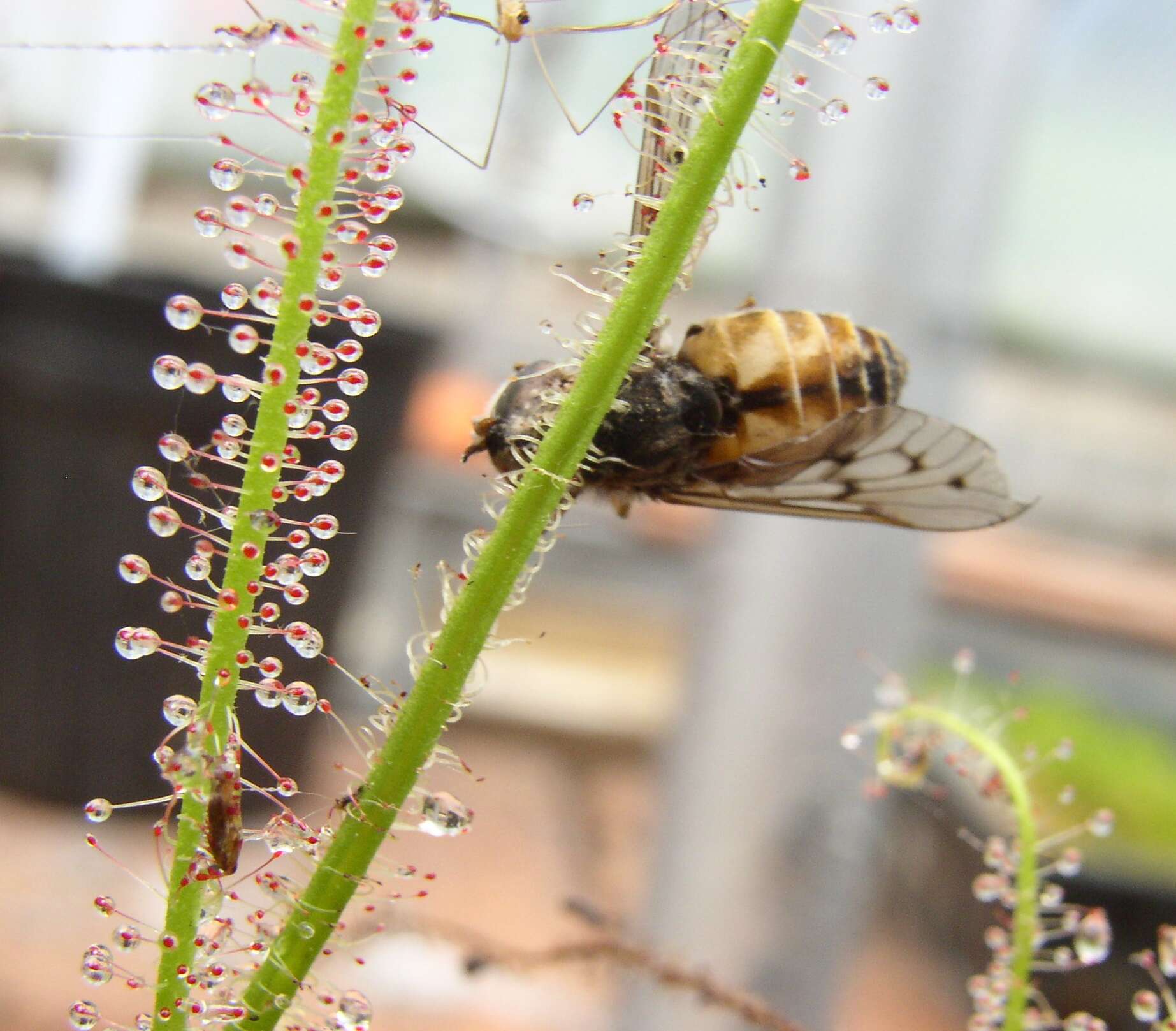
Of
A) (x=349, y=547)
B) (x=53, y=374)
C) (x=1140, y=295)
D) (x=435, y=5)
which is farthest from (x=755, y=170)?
(x=1140, y=295)

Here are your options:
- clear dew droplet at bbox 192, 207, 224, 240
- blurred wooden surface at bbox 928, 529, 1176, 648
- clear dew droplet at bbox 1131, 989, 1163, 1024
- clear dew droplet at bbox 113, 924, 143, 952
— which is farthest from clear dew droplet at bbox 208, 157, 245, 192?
blurred wooden surface at bbox 928, 529, 1176, 648

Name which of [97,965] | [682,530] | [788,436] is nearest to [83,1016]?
[97,965]

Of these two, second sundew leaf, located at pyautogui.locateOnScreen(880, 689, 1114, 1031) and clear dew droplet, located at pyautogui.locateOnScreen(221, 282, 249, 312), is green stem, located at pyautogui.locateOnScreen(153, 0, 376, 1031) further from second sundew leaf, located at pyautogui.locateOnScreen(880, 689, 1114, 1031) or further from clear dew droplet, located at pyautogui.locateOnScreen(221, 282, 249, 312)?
second sundew leaf, located at pyautogui.locateOnScreen(880, 689, 1114, 1031)

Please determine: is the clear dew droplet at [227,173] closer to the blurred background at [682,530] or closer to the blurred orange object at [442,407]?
the blurred background at [682,530]

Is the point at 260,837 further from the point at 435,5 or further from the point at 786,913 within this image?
the point at 786,913

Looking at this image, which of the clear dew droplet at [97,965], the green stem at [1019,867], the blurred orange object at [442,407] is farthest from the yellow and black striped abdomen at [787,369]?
the blurred orange object at [442,407]

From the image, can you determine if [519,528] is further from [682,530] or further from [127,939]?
[682,530]
